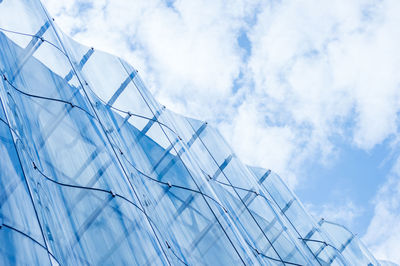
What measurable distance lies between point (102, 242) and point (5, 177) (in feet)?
5.72

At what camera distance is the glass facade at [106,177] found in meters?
7.09

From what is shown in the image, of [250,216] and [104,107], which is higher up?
[104,107]

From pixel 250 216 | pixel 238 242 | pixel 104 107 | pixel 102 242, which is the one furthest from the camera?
pixel 250 216

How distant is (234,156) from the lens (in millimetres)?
16938

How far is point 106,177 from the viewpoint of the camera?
8.68 m

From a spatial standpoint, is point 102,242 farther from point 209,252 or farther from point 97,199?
point 209,252

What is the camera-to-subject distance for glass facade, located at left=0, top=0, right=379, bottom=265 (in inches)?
279

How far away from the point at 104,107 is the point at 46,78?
3289 millimetres

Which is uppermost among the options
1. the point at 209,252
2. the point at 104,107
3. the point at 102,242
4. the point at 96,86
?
the point at 96,86

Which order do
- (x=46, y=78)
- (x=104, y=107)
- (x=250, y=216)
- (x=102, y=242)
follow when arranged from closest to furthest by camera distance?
(x=102, y=242)
(x=46, y=78)
(x=104, y=107)
(x=250, y=216)

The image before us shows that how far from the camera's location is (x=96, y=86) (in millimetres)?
14031

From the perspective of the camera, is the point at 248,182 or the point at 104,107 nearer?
the point at 104,107

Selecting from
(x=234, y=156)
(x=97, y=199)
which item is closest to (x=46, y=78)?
(x=97, y=199)

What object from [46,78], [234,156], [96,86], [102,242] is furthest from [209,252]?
[234,156]
